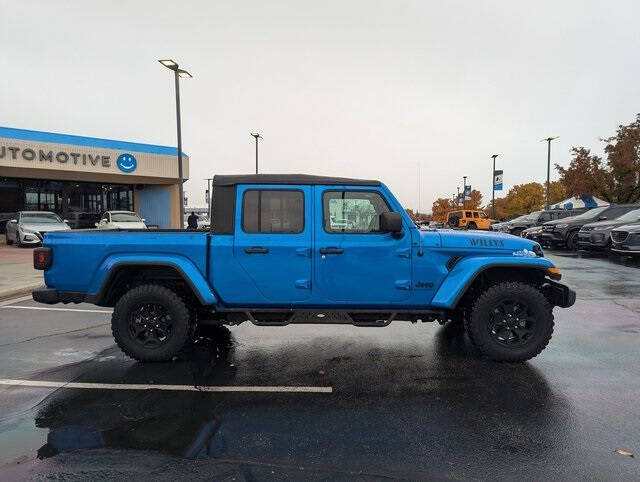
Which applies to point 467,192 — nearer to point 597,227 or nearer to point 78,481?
point 597,227

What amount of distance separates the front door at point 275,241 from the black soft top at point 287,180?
7cm

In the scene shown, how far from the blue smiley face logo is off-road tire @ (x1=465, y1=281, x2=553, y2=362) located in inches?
1090

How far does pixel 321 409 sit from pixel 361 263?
1.59 meters

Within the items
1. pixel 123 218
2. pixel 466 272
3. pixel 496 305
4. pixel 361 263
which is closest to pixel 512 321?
pixel 496 305

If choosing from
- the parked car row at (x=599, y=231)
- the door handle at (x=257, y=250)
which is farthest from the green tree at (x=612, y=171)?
the door handle at (x=257, y=250)

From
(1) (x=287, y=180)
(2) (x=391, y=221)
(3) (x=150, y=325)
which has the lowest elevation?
(3) (x=150, y=325)

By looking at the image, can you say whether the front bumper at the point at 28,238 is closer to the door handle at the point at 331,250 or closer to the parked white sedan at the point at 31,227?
the parked white sedan at the point at 31,227

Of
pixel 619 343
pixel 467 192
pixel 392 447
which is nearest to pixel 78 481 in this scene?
pixel 392 447

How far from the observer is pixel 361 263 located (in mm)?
4555

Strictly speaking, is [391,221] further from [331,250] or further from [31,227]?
[31,227]

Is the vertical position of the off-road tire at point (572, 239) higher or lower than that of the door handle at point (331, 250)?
lower

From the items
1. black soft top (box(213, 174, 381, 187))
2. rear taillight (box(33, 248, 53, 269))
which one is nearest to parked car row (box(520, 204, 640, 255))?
black soft top (box(213, 174, 381, 187))

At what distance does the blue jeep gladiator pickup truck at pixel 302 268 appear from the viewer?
4.55 meters

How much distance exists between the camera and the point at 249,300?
15.2 feet
